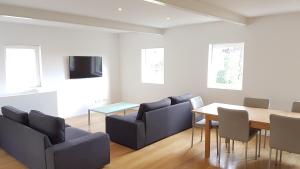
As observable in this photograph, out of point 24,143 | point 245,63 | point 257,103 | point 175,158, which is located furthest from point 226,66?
point 24,143

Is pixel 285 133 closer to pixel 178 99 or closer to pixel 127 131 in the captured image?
pixel 178 99

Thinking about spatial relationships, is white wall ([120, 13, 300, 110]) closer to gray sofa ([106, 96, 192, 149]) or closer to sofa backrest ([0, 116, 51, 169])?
gray sofa ([106, 96, 192, 149])

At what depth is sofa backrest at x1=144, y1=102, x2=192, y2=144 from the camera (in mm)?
4010

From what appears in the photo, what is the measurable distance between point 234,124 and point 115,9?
2.62 m

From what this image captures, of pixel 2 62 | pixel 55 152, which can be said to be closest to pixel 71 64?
pixel 2 62

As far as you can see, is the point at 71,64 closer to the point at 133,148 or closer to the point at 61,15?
the point at 61,15

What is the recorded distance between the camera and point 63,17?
4.10 meters

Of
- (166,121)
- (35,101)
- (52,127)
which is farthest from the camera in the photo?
(35,101)

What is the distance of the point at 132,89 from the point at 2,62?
11.5ft

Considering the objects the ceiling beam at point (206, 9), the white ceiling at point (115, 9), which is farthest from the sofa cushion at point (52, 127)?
the ceiling beam at point (206, 9)

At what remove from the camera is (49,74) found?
5.53 m

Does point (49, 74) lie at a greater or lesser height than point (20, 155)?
greater

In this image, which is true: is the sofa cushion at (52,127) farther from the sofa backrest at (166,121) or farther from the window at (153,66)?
the window at (153,66)

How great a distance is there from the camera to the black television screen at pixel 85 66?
5953 millimetres
